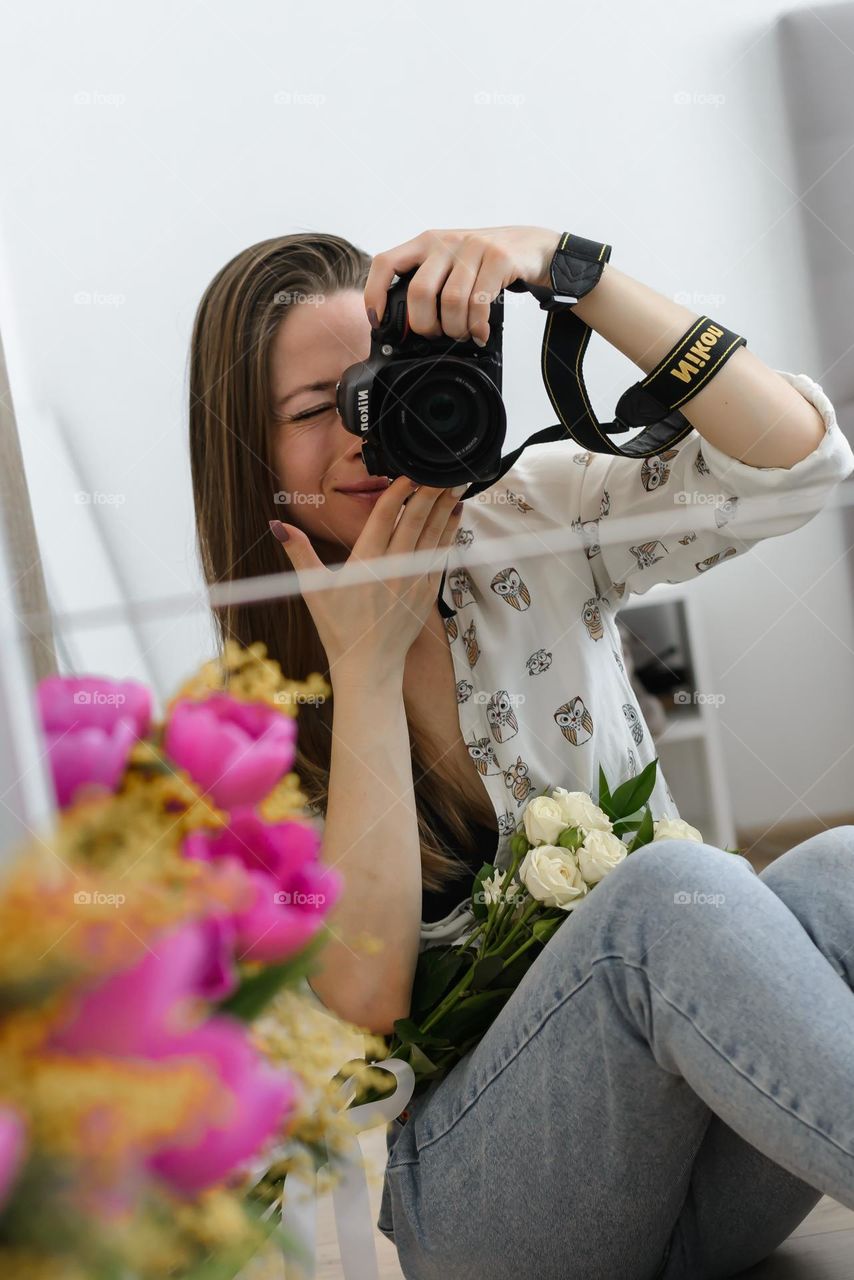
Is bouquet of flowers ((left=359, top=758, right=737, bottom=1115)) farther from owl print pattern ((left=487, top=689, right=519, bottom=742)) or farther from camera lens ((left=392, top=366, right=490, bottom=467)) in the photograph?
camera lens ((left=392, top=366, right=490, bottom=467))

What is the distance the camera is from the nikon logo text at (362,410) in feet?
2.55

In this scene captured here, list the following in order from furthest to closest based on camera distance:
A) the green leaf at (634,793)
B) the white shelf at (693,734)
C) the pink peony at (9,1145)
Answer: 1. the white shelf at (693,734)
2. the green leaf at (634,793)
3. the pink peony at (9,1145)

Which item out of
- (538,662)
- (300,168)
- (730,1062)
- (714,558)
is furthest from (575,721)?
(300,168)

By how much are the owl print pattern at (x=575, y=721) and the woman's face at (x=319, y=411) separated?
0.23 meters

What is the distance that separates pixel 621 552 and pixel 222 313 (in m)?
0.39

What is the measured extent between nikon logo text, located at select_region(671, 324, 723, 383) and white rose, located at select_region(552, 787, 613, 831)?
30 cm

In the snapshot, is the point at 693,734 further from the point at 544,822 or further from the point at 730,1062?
the point at 730,1062

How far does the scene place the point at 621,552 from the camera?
2.99ft

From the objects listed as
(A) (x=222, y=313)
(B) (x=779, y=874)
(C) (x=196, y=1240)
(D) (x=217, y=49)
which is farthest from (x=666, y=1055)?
(D) (x=217, y=49)

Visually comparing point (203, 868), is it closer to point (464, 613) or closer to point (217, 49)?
point (464, 613)

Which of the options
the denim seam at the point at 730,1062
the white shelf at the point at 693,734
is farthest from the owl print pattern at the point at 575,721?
the white shelf at the point at 693,734

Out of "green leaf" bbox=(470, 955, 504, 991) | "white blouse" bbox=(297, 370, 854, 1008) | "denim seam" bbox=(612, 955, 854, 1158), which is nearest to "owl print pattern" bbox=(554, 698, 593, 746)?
"white blouse" bbox=(297, 370, 854, 1008)

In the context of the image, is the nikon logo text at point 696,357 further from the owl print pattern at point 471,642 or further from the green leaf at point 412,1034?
the green leaf at point 412,1034

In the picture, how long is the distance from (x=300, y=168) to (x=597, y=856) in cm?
96
